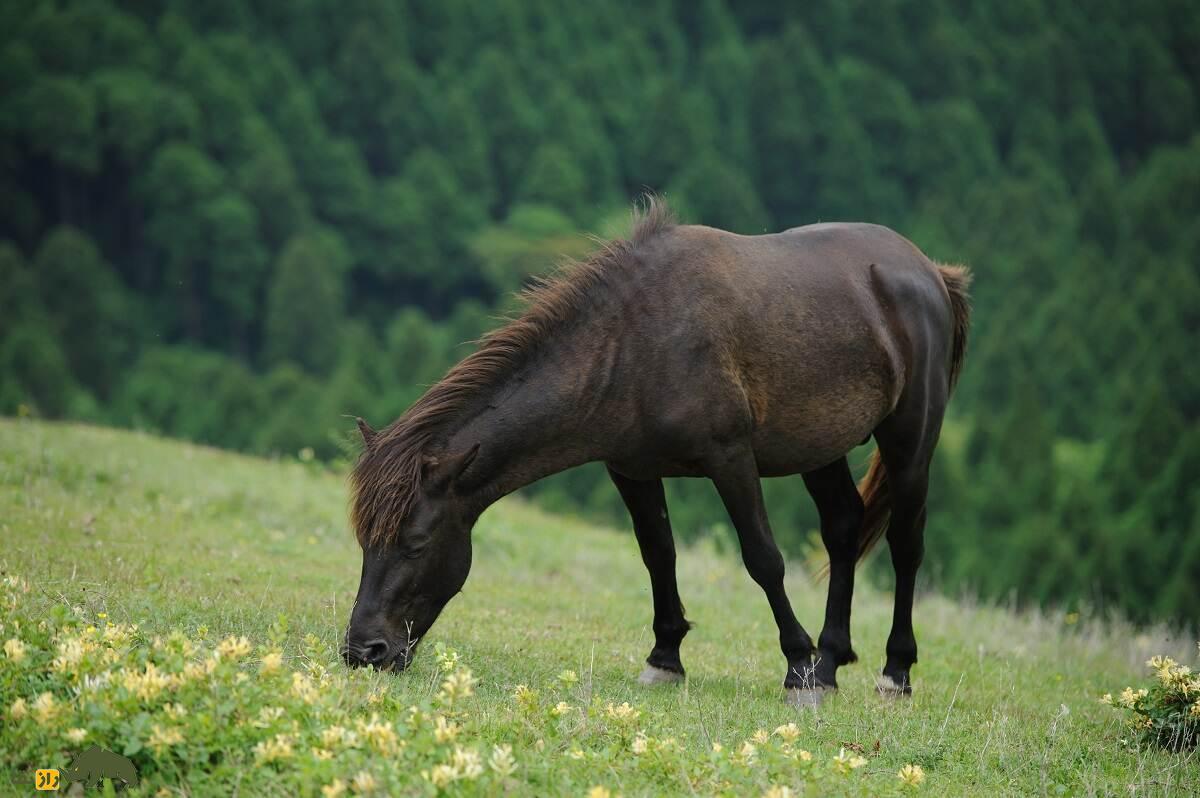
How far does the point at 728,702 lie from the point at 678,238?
2510 mm

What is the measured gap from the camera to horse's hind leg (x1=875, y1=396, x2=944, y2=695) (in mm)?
7695

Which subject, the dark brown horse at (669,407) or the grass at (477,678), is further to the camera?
the dark brown horse at (669,407)

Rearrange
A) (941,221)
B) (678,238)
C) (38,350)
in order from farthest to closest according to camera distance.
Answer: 1. (941,221)
2. (38,350)
3. (678,238)

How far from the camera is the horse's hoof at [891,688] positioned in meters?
7.54

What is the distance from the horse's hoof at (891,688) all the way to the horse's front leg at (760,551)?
90 centimetres

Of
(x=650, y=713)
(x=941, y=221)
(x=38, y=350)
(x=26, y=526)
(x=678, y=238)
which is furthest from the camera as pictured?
(x=941, y=221)

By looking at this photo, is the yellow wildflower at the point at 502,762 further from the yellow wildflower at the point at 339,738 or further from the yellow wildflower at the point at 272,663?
the yellow wildflower at the point at 272,663

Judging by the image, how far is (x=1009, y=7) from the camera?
83.7m

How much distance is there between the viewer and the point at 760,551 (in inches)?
267

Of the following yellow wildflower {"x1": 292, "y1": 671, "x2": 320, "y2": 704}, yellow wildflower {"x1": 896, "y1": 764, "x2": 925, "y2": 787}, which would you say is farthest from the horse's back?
yellow wildflower {"x1": 292, "y1": 671, "x2": 320, "y2": 704}

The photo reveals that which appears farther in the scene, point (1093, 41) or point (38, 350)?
point (1093, 41)

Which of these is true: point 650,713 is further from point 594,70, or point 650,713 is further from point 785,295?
point 594,70

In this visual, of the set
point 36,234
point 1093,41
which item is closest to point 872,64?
point 1093,41

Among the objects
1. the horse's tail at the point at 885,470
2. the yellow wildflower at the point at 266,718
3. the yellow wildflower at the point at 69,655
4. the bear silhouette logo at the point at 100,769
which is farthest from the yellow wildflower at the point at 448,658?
the horse's tail at the point at 885,470
